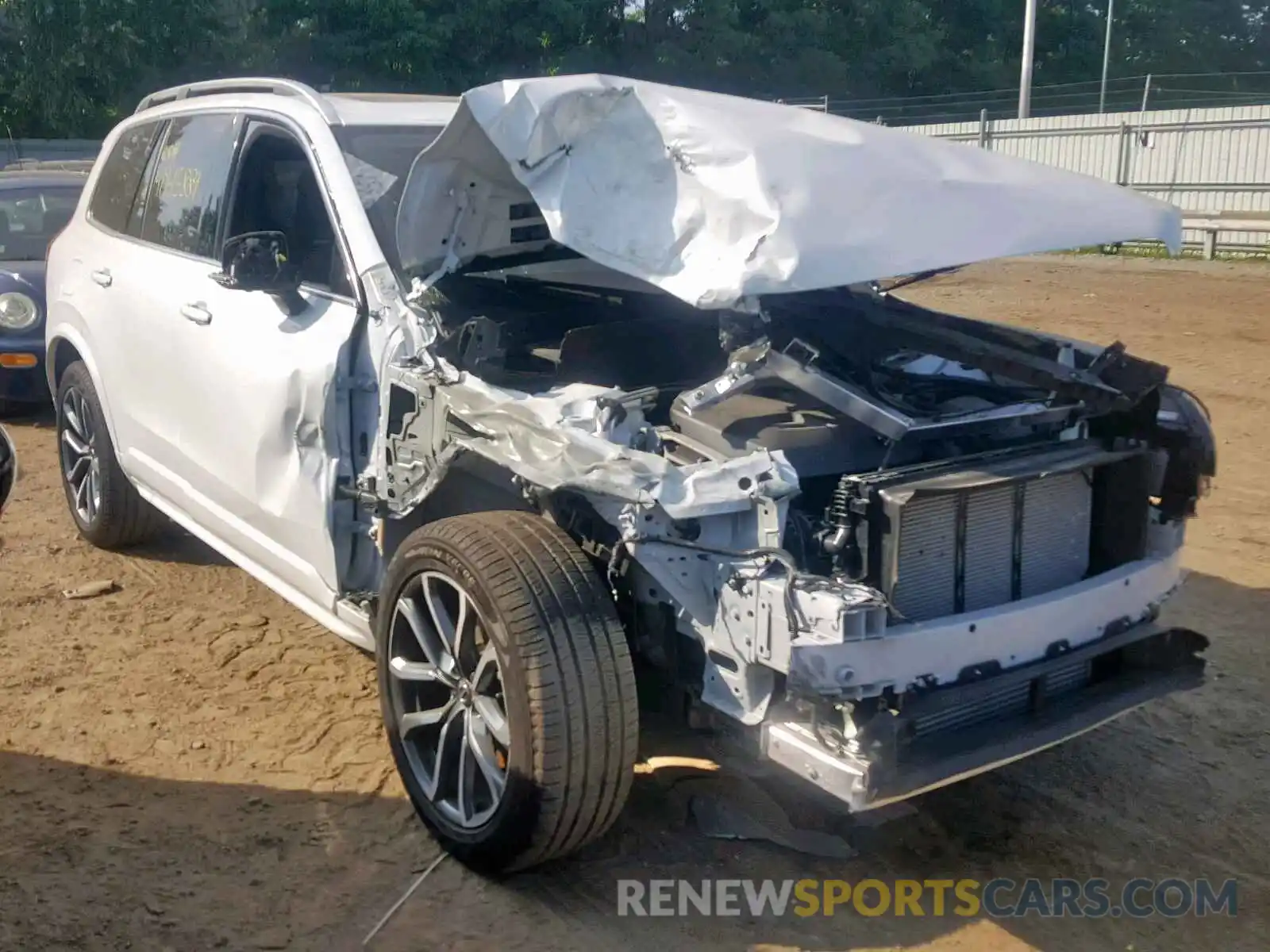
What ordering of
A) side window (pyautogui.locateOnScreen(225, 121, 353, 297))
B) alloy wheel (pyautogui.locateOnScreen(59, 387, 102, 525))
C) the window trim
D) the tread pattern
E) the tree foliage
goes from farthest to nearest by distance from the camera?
1. the tree foliage
2. alloy wheel (pyautogui.locateOnScreen(59, 387, 102, 525))
3. side window (pyautogui.locateOnScreen(225, 121, 353, 297))
4. the window trim
5. the tread pattern

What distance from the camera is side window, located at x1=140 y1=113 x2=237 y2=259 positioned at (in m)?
4.79

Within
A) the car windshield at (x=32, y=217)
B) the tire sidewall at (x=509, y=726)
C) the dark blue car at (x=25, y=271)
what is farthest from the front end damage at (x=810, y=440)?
the car windshield at (x=32, y=217)

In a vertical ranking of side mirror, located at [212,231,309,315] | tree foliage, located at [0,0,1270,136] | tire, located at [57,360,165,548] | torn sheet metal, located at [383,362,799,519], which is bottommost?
tire, located at [57,360,165,548]

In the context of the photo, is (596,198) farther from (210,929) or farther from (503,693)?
(210,929)

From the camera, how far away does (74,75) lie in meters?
28.6

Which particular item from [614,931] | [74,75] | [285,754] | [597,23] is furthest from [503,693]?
[597,23]

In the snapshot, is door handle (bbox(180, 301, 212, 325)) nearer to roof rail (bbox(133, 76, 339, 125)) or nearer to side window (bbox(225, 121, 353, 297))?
side window (bbox(225, 121, 353, 297))

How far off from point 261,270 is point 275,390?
0.38 m

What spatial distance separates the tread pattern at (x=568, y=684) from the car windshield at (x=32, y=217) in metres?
7.15

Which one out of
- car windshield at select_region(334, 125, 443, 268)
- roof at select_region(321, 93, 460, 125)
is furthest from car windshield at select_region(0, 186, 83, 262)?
car windshield at select_region(334, 125, 443, 268)

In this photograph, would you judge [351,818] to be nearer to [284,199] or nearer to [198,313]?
[198,313]

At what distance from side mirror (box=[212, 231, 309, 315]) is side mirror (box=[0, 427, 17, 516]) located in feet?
2.72

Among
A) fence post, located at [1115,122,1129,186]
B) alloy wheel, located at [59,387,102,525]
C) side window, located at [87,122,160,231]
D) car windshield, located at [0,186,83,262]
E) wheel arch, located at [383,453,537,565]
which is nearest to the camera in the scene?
wheel arch, located at [383,453,537,565]

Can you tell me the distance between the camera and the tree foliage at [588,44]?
28.7m
